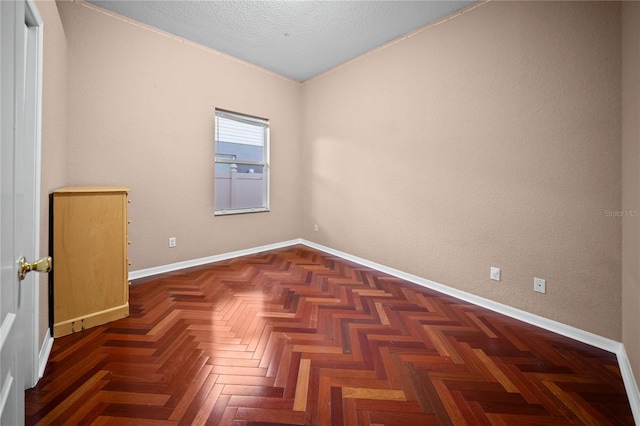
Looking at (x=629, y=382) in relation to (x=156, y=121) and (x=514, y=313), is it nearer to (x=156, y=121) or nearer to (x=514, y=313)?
(x=514, y=313)

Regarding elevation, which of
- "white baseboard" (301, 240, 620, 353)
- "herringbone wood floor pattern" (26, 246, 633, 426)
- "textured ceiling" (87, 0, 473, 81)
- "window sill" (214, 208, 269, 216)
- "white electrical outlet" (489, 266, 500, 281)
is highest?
"textured ceiling" (87, 0, 473, 81)

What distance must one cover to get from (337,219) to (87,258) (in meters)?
2.85

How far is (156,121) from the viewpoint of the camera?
3.11 metres

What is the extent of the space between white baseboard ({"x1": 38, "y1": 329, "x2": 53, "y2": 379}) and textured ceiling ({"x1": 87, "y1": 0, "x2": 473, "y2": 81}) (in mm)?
2989

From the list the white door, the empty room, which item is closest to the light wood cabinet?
the empty room

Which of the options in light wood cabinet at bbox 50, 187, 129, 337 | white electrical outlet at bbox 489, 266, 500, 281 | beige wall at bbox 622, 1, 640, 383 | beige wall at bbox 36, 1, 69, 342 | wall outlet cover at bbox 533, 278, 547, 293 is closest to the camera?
beige wall at bbox 622, 1, 640, 383

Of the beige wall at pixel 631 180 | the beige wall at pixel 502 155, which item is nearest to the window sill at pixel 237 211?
the beige wall at pixel 502 155

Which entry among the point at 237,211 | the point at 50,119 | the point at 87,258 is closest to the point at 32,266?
the point at 87,258

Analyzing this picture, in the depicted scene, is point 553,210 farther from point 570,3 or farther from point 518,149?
point 570,3

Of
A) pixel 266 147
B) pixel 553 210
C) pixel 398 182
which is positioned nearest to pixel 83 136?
pixel 266 147

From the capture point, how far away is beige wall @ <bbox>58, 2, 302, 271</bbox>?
2.66m

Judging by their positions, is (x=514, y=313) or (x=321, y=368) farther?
(x=514, y=313)

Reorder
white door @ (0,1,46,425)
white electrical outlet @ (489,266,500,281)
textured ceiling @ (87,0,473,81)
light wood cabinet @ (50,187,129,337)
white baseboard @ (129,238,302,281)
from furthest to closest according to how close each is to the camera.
Answer: white baseboard @ (129,238,302,281), textured ceiling @ (87,0,473,81), white electrical outlet @ (489,266,500,281), light wood cabinet @ (50,187,129,337), white door @ (0,1,46,425)

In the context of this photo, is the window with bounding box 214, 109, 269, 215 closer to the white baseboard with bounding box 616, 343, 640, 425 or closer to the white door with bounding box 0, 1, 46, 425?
the white door with bounding box 0, 1, 46, 425
